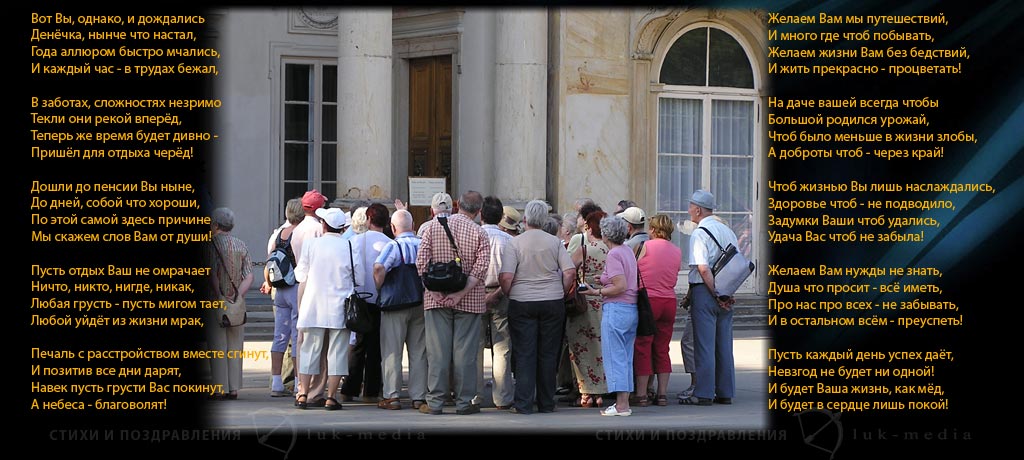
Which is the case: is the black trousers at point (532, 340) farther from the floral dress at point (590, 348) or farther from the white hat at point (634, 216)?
the white hat at point (634, 216)

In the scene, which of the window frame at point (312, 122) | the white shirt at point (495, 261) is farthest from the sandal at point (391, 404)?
the window frame at point (312, 122)

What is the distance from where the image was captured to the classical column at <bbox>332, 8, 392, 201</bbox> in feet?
51.7

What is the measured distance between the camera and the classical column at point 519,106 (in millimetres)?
16344

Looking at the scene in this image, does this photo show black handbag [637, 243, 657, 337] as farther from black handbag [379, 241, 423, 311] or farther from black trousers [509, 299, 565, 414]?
black handbag [379, 241, 423, 311]

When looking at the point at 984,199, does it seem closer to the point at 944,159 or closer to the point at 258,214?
the point at 944,159

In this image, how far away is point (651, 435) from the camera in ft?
29.6

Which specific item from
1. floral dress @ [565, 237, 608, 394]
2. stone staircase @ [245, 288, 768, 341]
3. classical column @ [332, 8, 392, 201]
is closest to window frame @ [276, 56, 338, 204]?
stone staircase @ [245, 288, 768, 341]

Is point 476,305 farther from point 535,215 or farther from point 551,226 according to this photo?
point 551,226

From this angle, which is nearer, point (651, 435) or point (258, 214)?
point (651, 435)

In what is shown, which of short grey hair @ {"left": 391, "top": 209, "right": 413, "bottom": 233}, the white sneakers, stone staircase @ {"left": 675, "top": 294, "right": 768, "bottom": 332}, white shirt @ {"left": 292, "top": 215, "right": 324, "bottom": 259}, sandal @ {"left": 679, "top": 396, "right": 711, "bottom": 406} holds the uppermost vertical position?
short grey hair @ {"left": 391, "top": 209, "right": 413, "bottom": 233}

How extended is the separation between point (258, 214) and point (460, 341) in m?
7.86

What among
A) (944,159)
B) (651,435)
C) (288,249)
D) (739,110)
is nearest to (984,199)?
(944,159)

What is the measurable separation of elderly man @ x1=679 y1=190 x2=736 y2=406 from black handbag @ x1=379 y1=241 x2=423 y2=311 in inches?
86.8

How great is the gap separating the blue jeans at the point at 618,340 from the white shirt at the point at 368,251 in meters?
1.73
